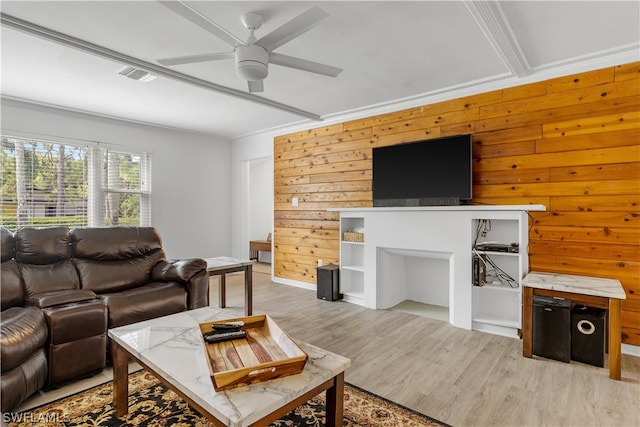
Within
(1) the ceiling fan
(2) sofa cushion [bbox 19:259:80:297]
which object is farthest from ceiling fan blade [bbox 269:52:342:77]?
(2) sofa cushion [bbox 19:259:80:297]

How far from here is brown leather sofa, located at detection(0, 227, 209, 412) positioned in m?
2.07

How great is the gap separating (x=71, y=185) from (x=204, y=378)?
4.50 meters

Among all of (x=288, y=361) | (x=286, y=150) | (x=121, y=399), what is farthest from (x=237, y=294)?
(x=288, y=361)

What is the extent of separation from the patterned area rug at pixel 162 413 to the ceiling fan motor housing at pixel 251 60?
210 centimetres

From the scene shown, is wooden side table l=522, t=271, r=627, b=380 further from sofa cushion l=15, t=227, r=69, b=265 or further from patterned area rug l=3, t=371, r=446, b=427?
sofa cushion l=15, t=227, r=69, b=265

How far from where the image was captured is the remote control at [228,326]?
1887mm

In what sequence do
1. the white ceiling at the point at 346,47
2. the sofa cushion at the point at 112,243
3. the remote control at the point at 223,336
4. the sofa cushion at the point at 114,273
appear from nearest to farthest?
the remote control at the point at 223,336 → the white ceiling at the point at 346,47 → the sofa cushion at the point at 114,273 → the sofa cushion at the point at 112,243

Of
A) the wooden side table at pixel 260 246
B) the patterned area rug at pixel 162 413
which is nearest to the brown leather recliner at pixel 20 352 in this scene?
the patterned area rug at pixel 162 413

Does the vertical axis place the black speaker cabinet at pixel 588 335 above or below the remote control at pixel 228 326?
below

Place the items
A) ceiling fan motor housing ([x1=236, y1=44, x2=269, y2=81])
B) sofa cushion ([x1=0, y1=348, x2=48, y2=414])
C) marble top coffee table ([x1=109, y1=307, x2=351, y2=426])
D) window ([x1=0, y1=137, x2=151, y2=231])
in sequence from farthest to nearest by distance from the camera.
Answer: window ([x1=0, y1=137, x2=151, y2=231])
ceiling fan motor housing ([x1=236, y1=44, x2=269, y2=81])
sofa cushion ([x1=0, y1=348, x2=48, y2=414])
marble top coffee table ([x1=109, y1=307, x2=351, y2=426])

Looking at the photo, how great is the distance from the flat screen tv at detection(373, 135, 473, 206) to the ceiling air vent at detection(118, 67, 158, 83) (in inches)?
103

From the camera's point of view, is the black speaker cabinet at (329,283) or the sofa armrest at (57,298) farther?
the black speaker cabinet at (329,283)

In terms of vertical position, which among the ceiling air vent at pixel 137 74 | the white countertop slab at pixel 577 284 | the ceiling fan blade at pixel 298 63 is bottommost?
the white countertop slab at pixel 577 284

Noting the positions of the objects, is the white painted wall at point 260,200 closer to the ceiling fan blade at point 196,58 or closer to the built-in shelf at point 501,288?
the built-in shelf at point 501,288
